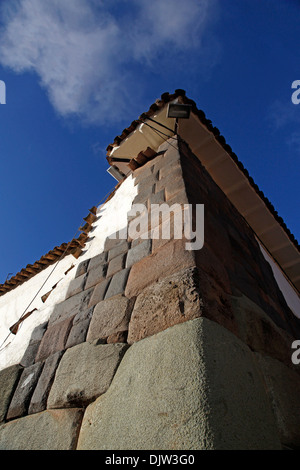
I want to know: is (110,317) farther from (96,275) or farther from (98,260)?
(98,260)

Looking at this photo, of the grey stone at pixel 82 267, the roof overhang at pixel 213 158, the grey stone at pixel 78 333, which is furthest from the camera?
the roof overhang at pixel 213 158

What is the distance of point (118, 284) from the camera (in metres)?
1.85

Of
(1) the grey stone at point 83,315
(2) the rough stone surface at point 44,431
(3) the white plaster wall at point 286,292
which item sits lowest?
(2) the rough stone surface at point 44,431

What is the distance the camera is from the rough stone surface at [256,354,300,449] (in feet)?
3.82

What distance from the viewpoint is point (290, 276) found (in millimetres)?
5102

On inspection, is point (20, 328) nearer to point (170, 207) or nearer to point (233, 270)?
point (170, 207)

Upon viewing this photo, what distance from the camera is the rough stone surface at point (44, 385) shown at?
152 centimetres

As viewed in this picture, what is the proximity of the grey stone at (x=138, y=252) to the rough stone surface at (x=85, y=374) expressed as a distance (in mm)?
580

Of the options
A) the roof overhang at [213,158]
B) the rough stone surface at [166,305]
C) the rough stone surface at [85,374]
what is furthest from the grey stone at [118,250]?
the roof overhang at [213,158]

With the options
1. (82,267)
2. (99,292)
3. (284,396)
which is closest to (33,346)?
(99,292)

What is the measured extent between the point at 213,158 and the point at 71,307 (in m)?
2.77

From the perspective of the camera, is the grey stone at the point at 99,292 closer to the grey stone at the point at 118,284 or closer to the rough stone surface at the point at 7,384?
the grey stone at the point at 118,284

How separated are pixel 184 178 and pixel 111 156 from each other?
1.97m
